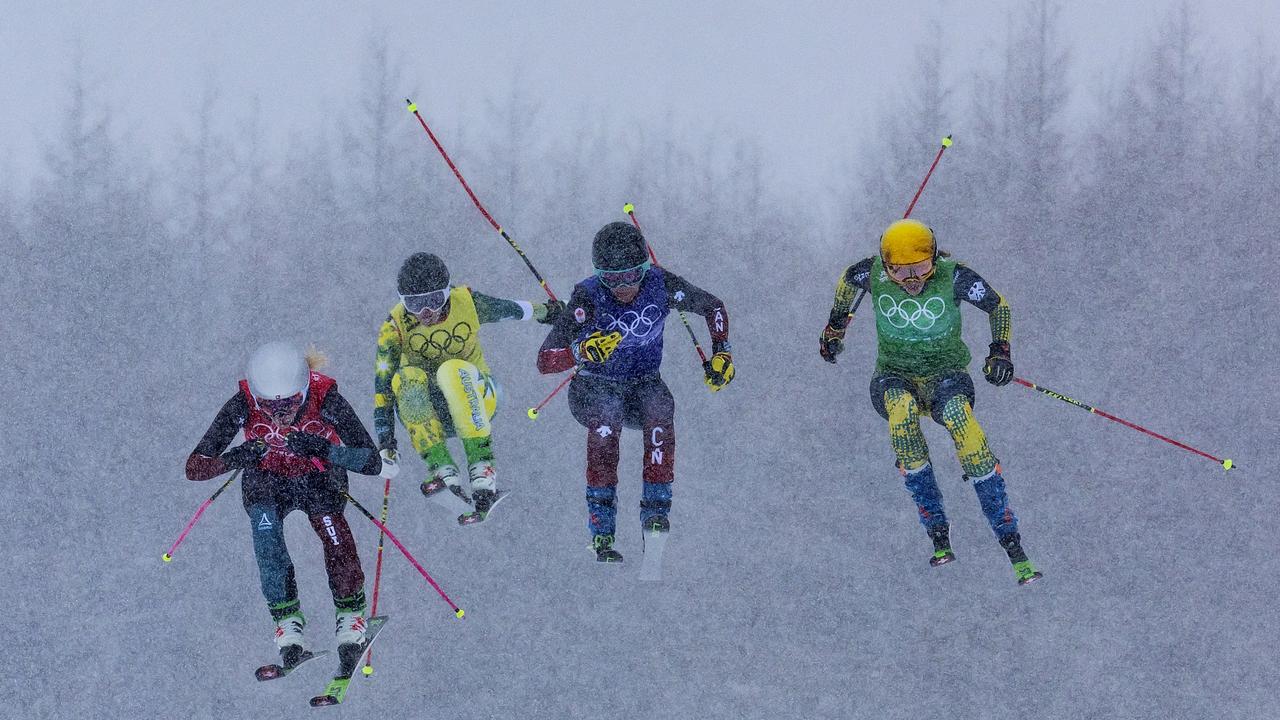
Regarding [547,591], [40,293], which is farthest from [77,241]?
Answer: [547,591]

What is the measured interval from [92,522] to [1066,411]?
2216 centimetres

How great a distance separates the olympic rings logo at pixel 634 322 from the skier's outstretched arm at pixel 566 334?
16 cm

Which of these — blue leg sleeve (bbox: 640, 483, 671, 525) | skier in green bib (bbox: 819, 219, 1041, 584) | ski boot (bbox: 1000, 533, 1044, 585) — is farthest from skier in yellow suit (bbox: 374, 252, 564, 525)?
ski boot (bbox: 1000, 533, 1044, 585)

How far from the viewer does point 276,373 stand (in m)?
8.37

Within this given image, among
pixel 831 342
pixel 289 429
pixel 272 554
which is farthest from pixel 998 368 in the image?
pixel 272 554

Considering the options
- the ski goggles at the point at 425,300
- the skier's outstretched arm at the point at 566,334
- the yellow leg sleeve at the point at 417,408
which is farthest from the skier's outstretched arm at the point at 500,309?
the yellow leg sleeve at the point at 417,408

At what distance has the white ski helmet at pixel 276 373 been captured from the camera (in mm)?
8375

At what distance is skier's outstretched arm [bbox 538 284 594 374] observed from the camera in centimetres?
909

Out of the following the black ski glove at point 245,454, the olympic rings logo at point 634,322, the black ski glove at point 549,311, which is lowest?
the black ski glove at point 245,454

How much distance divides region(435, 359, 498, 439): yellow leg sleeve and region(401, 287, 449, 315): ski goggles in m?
0.42

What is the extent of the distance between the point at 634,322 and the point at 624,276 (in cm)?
43

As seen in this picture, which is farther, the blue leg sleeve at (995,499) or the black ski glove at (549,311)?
the black ski glove at (549,311)

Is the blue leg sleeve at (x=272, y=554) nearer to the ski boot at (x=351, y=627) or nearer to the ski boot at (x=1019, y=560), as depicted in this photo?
the ski boot at (x=351, y=627)

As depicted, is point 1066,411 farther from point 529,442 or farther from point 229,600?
point 229,600
